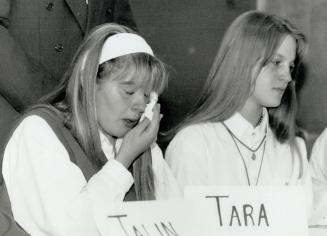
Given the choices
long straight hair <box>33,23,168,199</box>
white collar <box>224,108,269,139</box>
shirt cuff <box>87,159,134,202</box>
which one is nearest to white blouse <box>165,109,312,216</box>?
white collar <box>224,108,269,139</box>

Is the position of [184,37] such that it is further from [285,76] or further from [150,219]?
[150,219]

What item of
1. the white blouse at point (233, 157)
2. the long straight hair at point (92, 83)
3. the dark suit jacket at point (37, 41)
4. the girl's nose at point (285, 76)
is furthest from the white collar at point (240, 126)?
the dark suit jacket at point (37, 41)

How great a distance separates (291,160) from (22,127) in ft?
1.86

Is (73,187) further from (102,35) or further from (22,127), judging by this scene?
(102,35)

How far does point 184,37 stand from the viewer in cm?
135

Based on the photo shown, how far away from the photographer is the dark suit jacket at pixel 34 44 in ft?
3.59

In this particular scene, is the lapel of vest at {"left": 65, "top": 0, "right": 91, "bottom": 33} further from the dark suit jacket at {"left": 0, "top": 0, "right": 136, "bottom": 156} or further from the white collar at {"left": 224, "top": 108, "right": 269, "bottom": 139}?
the white collar at {"left": 224, "top": 108, "right": 269, "bottom": 139}

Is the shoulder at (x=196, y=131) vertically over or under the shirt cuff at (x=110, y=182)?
under

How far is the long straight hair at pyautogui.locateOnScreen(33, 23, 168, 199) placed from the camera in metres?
1.02

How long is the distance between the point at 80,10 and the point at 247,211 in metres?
0.53

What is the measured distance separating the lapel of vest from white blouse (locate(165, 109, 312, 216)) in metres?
0.29

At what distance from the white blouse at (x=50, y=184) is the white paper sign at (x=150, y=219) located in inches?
3.2

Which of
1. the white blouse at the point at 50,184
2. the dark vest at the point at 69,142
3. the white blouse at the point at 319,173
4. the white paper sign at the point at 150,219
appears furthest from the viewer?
the white blouse at the point at 319,173

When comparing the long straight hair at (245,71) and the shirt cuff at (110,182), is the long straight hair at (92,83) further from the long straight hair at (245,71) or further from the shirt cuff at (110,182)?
the long straight hair at (245,71)
